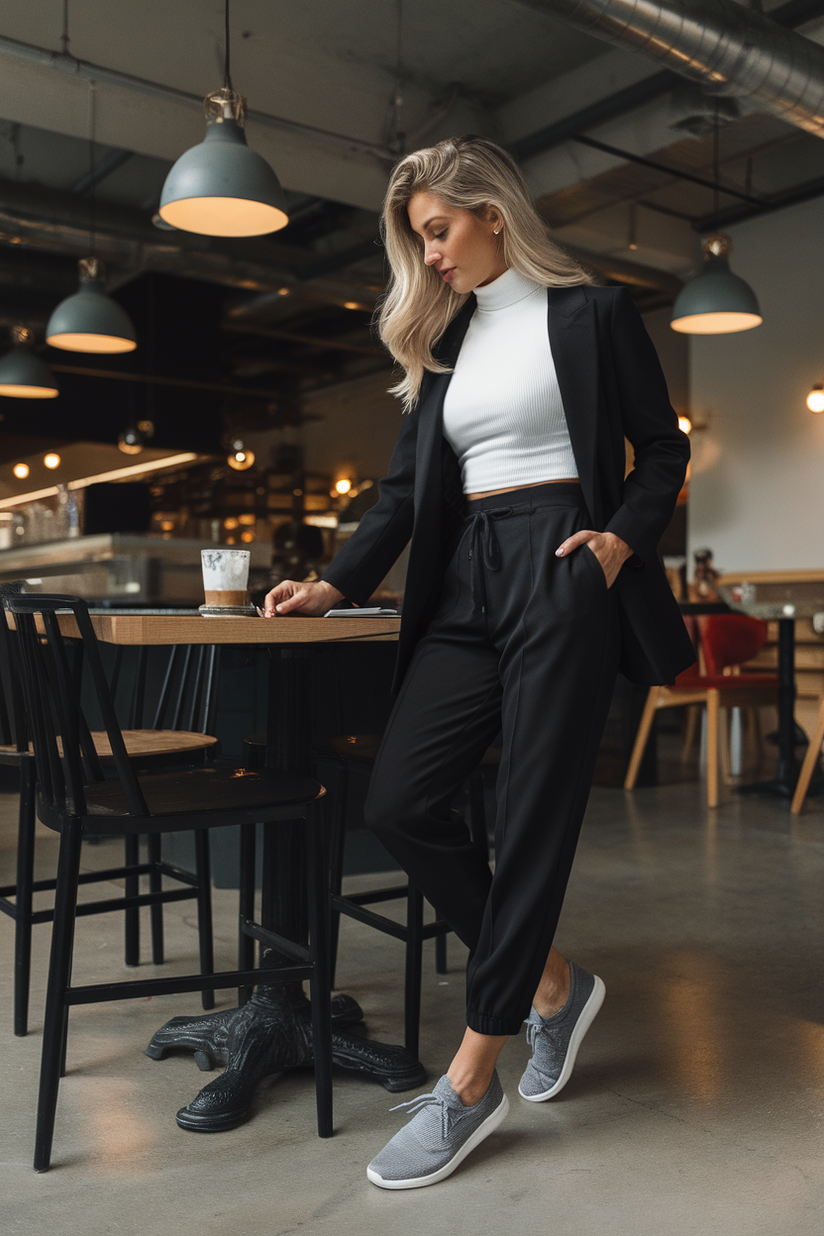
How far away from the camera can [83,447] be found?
1158 centimetres

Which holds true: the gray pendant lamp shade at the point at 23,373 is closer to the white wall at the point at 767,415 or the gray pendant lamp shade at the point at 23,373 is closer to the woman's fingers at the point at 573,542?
the white wall at the point at 767,415

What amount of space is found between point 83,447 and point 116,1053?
1028 cm

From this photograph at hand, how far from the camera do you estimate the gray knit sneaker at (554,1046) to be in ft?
6.16

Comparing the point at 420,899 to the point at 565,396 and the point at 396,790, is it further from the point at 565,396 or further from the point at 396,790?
the point at 565,396

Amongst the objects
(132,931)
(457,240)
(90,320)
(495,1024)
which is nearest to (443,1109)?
(495,1024)

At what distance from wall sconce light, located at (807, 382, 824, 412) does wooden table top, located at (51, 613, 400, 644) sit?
23.6 ft

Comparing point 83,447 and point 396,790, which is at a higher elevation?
point 83,447

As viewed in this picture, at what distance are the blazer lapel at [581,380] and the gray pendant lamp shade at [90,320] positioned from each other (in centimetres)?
439

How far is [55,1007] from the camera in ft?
5.24

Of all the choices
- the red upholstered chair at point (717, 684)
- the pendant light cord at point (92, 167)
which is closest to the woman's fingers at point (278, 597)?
the red upholstered chair at point (717, 684)

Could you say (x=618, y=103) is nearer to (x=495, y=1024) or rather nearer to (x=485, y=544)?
(x=485, y=544)

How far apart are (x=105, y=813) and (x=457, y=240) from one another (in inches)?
41.9

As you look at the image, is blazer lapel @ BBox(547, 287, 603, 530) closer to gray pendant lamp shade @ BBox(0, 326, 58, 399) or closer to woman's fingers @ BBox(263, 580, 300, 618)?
woman's fingers @ BBox(263, 580, 300, 618)

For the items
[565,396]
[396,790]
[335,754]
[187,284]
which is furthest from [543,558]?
[187,284]
